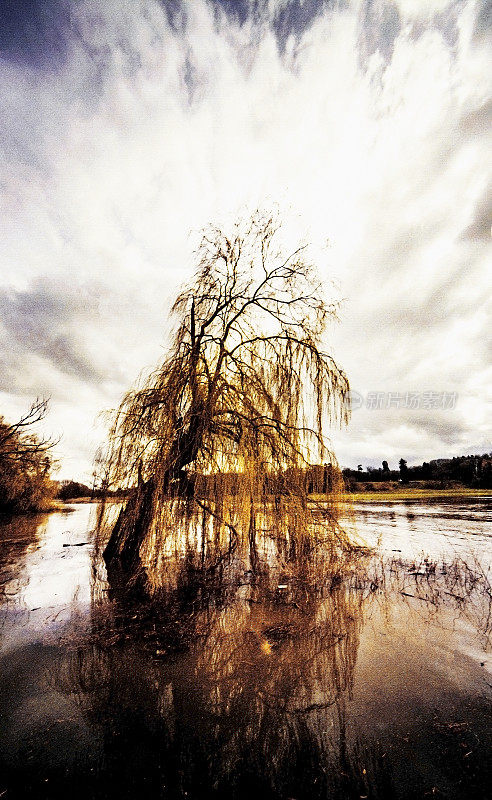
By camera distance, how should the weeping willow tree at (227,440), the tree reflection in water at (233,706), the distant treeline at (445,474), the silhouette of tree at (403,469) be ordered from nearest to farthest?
1. the tree reflection in water at (233,706)
2. the weeping willow tree at (227,440)
3. the distant treeline at (445,474)
4. the silhouette of tree at (403,469)

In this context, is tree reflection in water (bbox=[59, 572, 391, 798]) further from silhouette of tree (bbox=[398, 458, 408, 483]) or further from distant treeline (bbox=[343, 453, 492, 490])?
silhouette of tree (bbox=[398, 458, 408, 483])

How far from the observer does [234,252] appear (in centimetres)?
799

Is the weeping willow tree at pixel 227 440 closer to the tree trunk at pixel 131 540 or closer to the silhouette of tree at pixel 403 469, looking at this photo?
the tree trunk at pixel 131 540

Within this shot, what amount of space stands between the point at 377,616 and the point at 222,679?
292cm

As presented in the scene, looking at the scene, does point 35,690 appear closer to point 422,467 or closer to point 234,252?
point 234,252

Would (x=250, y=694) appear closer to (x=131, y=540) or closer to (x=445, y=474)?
(x=131, y=540)

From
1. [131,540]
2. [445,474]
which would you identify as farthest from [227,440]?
[445,474]

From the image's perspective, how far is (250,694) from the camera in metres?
3.76

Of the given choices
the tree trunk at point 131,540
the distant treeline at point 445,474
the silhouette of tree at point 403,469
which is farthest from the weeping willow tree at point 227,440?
the silhouette of tree at point 403,469

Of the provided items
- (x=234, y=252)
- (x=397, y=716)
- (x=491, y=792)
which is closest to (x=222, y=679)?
(x=397, y=716)

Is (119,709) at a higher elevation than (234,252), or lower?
lower

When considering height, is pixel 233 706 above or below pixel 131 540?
below

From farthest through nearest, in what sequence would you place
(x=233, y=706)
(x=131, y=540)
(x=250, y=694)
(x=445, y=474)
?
(x=445, y=474), (x=131, y=540), (x=250, y=694), (x=233, y=706)

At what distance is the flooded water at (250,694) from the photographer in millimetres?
2738
